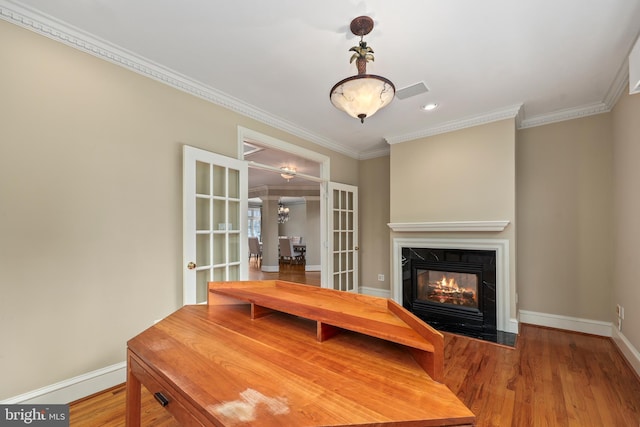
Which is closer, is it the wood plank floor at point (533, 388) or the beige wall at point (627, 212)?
the wood plank floor at point (533, 388)

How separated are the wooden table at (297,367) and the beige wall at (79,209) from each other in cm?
104

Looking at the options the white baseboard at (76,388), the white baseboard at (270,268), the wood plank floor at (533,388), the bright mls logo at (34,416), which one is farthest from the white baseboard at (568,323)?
the white baseboard at (270,268)

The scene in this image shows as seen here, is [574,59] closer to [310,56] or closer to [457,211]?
[457,211]

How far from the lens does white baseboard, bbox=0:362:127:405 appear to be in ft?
5.75

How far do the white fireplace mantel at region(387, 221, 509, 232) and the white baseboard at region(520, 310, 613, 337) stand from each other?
1309mm

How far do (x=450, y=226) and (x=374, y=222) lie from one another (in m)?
1.58

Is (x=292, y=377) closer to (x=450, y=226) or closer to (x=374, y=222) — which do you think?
(x=450, y=226)

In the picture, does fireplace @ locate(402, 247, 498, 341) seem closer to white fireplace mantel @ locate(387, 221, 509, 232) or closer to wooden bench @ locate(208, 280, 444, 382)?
white fireplace mantel @ locate(387, 221, 509, 232)

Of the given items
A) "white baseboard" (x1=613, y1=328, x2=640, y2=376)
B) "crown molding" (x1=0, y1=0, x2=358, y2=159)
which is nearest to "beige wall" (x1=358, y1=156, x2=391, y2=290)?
"crown molding" (x1=0, y1=0, x2=358, y2=159)

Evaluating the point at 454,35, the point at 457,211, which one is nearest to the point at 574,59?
the point at 454,35

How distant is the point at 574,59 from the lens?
2.25 m

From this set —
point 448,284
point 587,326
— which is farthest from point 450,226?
point 587,326

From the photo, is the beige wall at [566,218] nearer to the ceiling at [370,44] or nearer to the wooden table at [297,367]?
the ceiling at [370,44]

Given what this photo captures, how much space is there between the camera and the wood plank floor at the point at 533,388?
1.78 meters
